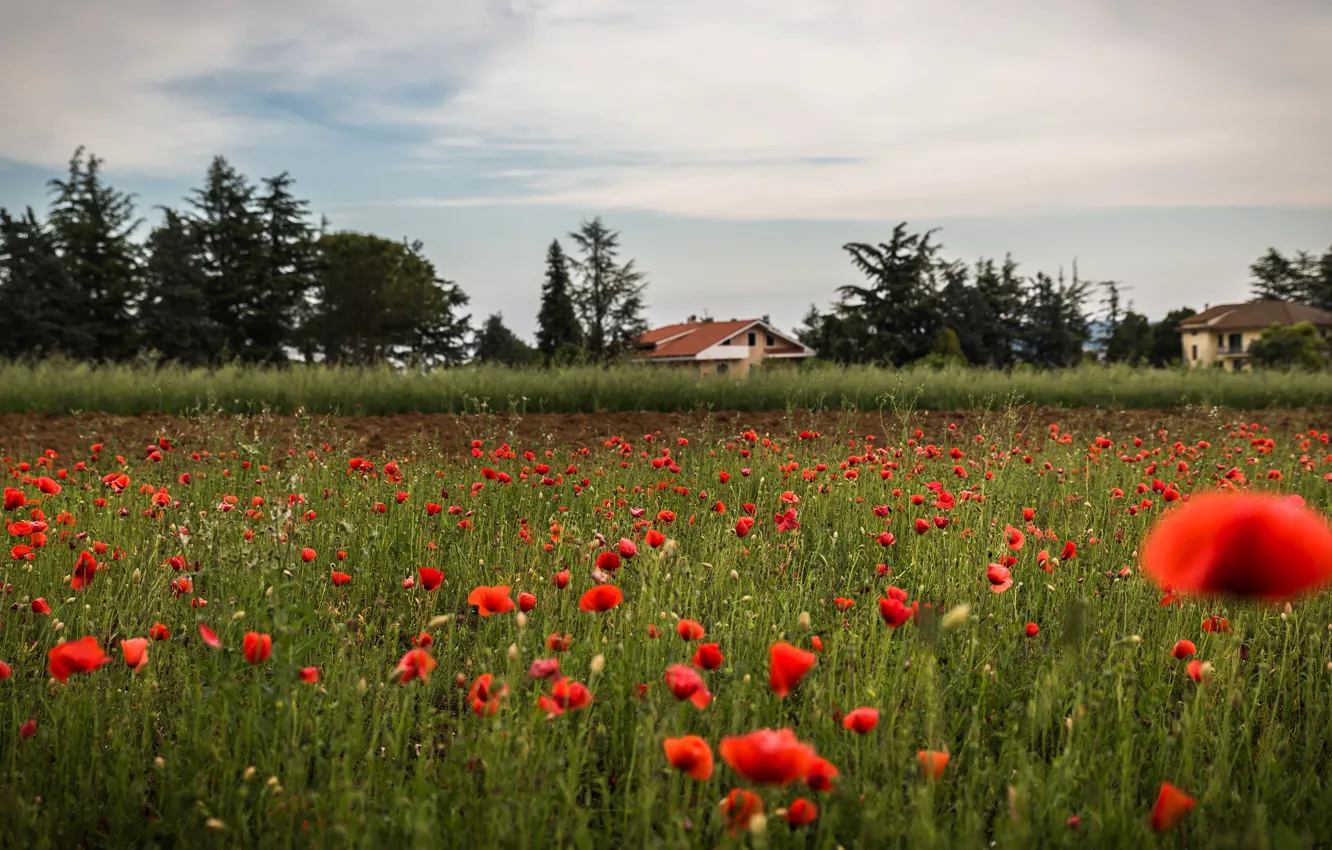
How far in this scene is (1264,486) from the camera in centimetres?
593

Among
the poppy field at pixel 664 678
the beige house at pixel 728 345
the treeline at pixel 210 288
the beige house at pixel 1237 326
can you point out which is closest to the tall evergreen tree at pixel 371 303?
the treeline at pixel 210 288

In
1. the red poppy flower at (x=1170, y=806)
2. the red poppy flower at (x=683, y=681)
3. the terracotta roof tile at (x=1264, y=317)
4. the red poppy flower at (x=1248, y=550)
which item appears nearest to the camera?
the red poppy flower at (x=1248, y=550)

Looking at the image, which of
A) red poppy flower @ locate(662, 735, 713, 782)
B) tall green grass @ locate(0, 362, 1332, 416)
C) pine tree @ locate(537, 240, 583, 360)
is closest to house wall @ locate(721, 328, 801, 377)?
pine tree @ locate(537, 240, 583, 360)

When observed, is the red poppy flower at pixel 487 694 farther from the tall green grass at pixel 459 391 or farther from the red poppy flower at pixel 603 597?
the tall green grass at pixel 459 391

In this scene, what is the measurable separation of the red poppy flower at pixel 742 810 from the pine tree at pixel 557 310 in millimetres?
47782

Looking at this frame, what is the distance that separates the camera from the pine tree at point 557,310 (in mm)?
49906

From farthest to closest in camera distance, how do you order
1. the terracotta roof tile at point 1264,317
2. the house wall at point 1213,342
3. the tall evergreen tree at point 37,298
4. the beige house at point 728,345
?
the house wall at point 1213,342 < the terracotta roof tile at point 1264,317 < the beige house at point 728,345 < the tall evergreen tree at point 37,298

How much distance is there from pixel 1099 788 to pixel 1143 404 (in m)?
15.2

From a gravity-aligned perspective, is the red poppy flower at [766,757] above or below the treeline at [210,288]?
below

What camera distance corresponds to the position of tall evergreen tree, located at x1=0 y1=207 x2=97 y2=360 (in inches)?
1331

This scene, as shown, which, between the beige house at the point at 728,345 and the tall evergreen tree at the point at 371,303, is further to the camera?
the beige house at the point at 728,345

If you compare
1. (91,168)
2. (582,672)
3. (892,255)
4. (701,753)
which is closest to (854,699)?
Answer: (582,672)

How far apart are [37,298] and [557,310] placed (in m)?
23.4

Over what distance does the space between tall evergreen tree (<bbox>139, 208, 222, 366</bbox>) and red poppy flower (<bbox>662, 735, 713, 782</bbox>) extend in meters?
38.7
